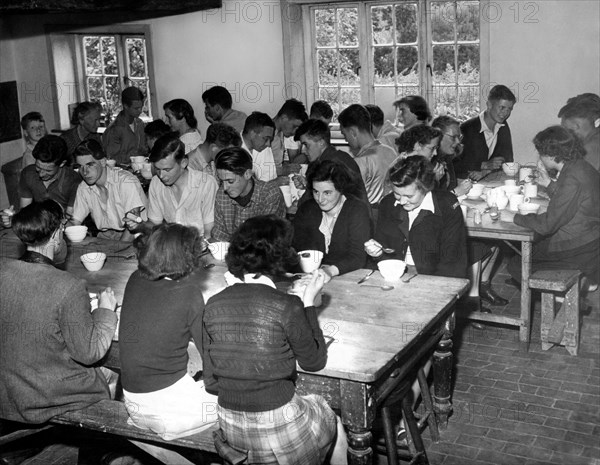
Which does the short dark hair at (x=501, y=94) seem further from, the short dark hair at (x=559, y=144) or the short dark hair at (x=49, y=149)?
the short dark hair at (x=49, y=149)

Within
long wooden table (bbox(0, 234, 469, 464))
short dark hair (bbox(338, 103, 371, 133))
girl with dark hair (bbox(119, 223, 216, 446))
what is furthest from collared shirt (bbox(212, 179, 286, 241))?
girl with dark hair (bbox(119, 223, 216, 446))

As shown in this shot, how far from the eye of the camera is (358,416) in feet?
11.7

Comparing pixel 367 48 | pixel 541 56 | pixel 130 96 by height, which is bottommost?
pixel 130 96

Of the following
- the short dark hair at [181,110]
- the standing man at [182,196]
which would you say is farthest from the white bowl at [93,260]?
the short dark hair at [181,110]

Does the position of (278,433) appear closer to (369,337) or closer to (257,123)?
(369,337)

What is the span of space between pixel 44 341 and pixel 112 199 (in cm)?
256

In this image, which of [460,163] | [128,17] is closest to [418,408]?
[460,163]

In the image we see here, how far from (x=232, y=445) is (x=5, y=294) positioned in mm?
1284

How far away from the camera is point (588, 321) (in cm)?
619

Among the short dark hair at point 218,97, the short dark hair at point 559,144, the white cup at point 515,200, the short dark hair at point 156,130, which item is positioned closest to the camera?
the short dark hair at point 559,144

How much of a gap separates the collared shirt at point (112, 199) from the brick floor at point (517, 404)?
1.95 meters

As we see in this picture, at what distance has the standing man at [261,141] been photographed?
7547 millimetres

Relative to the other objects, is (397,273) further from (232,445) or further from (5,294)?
(5,294)

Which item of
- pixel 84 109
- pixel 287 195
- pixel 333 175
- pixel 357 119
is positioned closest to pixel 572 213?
pixel 333 175
